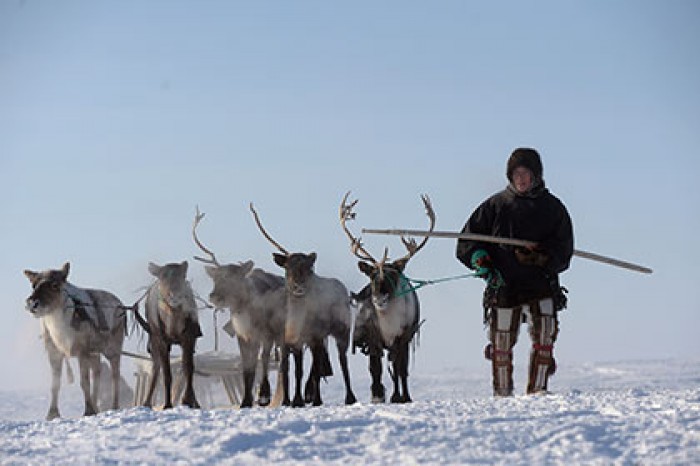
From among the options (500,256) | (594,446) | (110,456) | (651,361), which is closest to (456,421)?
(594,446)

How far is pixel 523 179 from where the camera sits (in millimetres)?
12258

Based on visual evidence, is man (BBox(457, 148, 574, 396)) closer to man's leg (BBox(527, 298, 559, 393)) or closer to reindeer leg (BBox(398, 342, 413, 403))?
man's leg (BBox(527, 298, 559, 393))

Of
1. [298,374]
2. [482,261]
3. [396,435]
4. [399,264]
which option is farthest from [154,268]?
[396,435]

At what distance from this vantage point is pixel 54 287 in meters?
16.2

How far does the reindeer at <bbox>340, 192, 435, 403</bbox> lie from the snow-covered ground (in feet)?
15.6

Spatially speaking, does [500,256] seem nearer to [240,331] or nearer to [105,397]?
[240,331]

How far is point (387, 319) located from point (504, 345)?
3443 millimetres

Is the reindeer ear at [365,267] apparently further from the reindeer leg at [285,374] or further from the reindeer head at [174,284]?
the reindeer head at [174,284]

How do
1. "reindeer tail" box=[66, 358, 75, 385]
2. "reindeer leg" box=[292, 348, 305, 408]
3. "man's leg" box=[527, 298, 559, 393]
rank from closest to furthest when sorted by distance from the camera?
"man's leg" box=[527, 298, 559, 393] → "reindeer leg" box=[292, 348, 305, 408] → "reindeer tail" box=[66, 358, 75, 385]

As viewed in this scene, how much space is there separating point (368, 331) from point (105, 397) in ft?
27.9

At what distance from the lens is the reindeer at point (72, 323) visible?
16156 millimetres

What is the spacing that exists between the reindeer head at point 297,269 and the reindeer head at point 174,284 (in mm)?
1123

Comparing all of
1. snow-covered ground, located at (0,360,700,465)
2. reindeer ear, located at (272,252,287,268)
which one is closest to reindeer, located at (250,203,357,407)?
reindeer ear, located at (272,252,287,268)

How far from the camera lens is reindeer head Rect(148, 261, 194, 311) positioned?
47.6 feet
